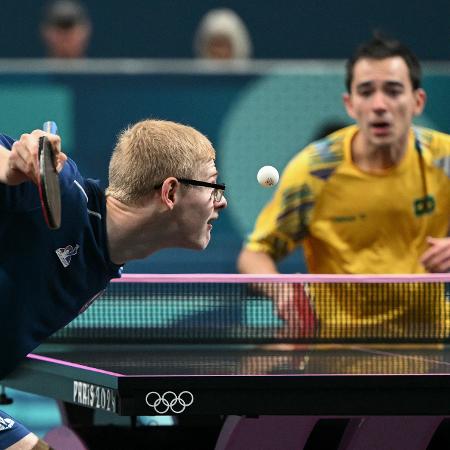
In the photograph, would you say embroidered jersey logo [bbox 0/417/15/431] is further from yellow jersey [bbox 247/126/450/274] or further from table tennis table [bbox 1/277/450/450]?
yellow jersey [bbox 247/126/450/274]

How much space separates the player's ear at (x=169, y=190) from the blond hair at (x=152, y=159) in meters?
0.02

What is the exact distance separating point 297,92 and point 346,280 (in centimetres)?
386

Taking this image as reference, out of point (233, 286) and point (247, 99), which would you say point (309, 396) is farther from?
point (247, 99)

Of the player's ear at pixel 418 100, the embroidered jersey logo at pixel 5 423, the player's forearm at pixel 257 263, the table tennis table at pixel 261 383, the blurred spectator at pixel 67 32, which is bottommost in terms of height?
the embroidered jersey logo at pixel 5 423

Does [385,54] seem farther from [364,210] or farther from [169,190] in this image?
[169,190]

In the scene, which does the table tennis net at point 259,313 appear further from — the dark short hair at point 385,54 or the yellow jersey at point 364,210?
the dark short hair at point 385,54

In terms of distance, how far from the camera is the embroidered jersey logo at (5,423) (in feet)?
12.9

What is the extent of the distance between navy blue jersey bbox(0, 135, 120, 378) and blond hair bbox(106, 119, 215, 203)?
88mm

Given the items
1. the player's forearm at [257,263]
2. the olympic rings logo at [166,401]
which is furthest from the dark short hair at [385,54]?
the olympic rings logo at [166,401]

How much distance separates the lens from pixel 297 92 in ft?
28.3

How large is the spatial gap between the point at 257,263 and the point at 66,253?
82.2 inches

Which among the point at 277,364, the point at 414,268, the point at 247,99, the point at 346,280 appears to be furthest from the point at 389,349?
the point at 247,99

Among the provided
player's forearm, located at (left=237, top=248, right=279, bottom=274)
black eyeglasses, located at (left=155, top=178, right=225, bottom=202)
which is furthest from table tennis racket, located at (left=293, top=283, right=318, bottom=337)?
black eyeglasses, located at (left=155, top=178, right=225, bottom=202)

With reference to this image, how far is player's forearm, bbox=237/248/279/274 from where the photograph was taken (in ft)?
19.0
